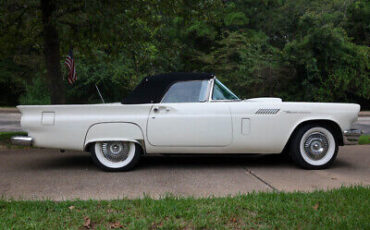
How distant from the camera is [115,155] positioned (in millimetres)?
5340

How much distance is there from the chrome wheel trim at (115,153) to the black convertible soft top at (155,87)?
0.67 meters

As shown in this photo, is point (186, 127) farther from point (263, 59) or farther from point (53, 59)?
point (263, 59)

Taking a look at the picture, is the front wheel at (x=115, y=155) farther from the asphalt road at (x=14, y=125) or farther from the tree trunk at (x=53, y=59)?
the asphalt road at (x=14, y=125)

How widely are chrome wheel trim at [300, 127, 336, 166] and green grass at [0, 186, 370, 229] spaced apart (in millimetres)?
1604

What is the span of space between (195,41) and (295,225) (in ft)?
76.7

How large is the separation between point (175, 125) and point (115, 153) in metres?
0.99

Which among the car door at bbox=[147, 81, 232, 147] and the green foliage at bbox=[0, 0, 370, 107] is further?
the green foliage at bbox=[0, 0, 370, 107]

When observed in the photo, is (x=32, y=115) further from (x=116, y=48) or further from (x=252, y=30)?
(x=252, y=30)

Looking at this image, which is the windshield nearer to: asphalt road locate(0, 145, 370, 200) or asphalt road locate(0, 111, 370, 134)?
asphalt road locate(0, 145, 370, 200)

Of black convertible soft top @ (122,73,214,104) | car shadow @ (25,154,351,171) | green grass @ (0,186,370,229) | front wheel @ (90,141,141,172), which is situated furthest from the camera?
car shadow @ (25,154,351,171)

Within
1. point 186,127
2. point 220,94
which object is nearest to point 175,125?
point 186,127

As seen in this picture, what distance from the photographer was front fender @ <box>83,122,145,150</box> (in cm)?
521

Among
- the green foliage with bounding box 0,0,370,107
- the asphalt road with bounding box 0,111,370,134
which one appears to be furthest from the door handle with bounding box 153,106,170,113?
→ the asphalt road with bounding box 0,111,370,134

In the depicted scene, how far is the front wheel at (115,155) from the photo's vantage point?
209 inches
